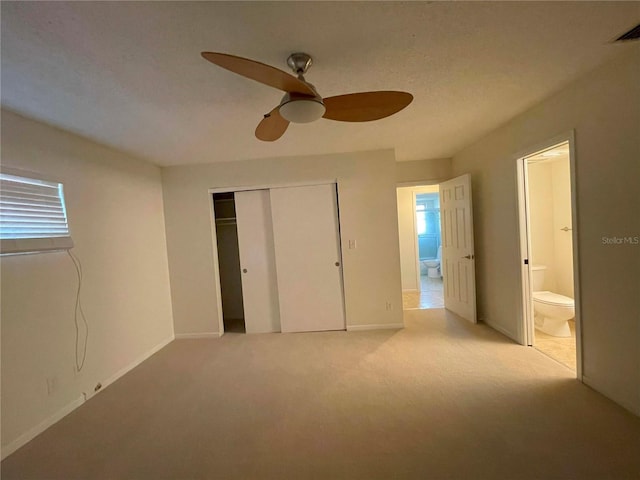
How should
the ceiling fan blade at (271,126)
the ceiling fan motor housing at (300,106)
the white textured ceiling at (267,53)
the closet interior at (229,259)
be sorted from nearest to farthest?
the white textured ceiling at (267,53) < the ceiling fan motor housing at (300,106) < the ceiling fan blade at (271,126) < the closet interior at (229,259)

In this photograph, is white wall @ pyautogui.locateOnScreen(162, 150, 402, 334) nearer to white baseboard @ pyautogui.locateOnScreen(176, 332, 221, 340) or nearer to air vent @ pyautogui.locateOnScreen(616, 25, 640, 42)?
white baseboard @ pyautogui.locateOnScreen(176, 332, 221, 340)

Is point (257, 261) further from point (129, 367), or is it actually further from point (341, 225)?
point (129, 367)

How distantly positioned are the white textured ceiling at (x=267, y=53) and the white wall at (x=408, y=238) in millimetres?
3119

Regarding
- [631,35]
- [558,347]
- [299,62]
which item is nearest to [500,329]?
[558,347]

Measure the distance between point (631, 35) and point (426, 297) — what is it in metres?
4.24

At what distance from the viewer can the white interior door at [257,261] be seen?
152 inches

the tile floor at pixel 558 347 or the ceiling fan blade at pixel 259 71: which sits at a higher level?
the ceiling fan blade at pixel 259 71

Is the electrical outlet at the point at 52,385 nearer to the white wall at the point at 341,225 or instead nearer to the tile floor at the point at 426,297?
the white wall at the point at 341,225

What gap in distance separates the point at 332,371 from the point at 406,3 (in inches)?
105

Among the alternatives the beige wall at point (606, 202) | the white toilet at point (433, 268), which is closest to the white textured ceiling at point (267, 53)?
the beige wall at point (606, 202)

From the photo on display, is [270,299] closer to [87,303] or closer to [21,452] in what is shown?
[87,303]

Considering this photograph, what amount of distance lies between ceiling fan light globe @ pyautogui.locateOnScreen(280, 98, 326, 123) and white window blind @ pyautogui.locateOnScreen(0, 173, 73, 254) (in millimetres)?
1988

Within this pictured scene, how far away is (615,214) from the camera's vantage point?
75.0 inches

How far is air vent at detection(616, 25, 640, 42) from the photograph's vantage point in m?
1.51
